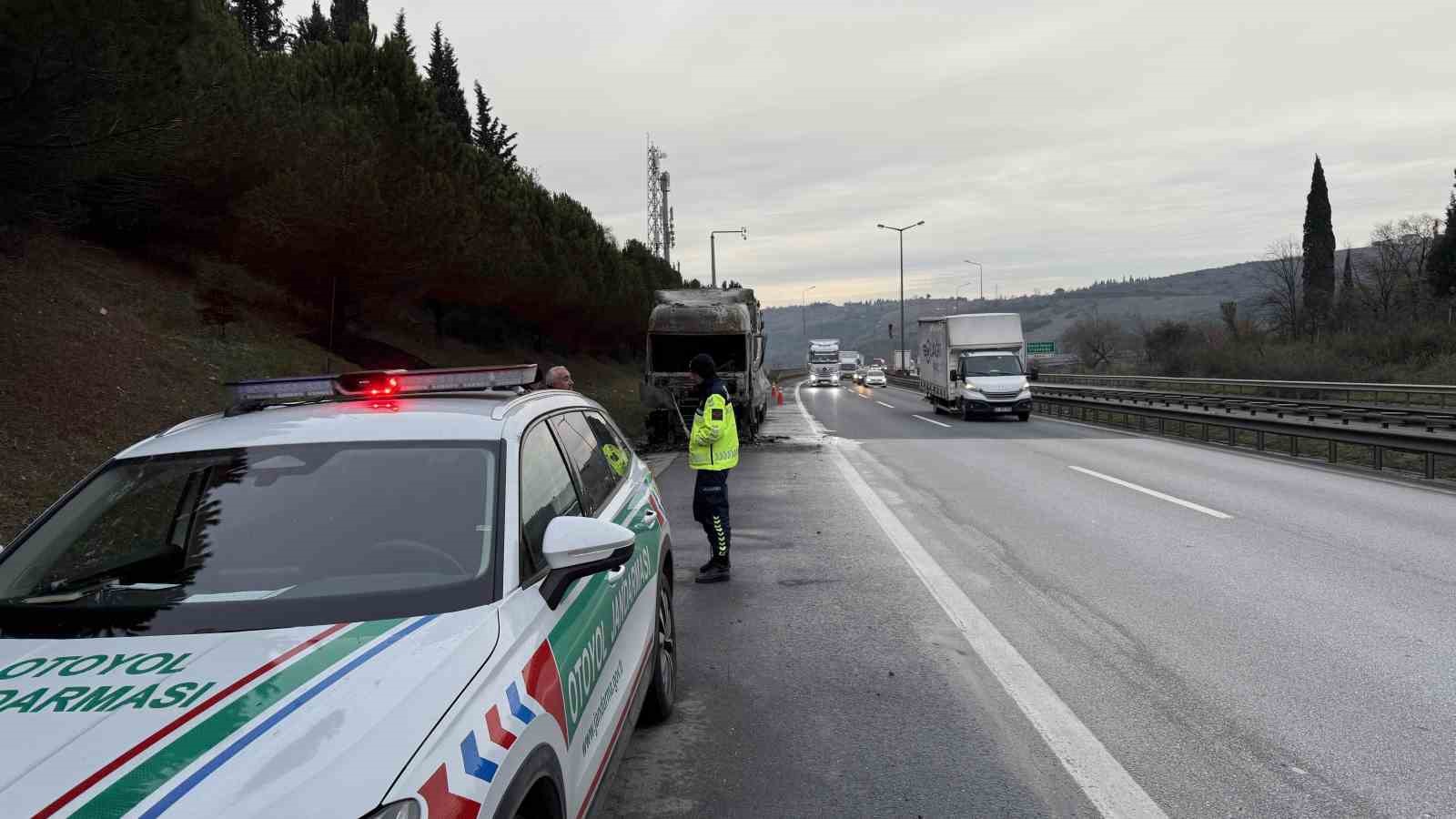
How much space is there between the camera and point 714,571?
7.85m

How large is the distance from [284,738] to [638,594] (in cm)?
228

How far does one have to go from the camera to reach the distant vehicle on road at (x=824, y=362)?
70.1 metres

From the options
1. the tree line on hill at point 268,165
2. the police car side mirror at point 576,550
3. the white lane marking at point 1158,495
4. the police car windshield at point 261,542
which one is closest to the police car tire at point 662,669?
the police car side mirror at point 576,550

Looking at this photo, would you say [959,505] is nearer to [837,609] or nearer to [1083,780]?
[837,609]

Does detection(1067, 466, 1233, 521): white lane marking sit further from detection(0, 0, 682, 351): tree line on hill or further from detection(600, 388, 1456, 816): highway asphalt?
detection(0, 0, 682, 351): tree line on hill

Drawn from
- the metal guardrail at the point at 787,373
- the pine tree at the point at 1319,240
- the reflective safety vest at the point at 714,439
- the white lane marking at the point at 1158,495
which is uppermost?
the pine tree at the point at 1319,240

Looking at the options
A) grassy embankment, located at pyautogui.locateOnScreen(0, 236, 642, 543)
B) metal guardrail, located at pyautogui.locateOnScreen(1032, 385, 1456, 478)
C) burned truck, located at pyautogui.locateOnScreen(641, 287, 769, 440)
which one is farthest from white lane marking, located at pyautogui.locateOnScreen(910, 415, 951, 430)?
Result: grassy embankment, located at pyautogui.locateOnScreen(0, 236, 642, 543)

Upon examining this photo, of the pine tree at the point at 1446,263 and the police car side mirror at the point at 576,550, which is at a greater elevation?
the pine tree at the point at 1446,263

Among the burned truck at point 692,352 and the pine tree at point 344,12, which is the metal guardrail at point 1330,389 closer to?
the burned truck at point 692,352

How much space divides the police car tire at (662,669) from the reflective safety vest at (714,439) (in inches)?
99.2

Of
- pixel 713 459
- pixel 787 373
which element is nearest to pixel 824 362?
pixel 787 373

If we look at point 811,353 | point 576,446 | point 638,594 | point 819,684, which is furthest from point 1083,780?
point 811,353

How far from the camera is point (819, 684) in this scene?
5242mm

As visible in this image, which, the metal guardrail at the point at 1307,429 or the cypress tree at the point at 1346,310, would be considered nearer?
the metal guardrail at the point at 1307,429
